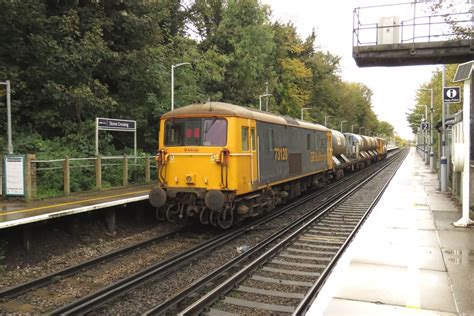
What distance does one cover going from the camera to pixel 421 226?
10812mm

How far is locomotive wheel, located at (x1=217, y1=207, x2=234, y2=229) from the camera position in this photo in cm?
1058

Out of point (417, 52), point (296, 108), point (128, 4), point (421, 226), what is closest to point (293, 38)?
point (296, 108)

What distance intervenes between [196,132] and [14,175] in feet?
16.0

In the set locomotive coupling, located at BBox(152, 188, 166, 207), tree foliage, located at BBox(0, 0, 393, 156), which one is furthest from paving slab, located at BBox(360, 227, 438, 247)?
tree foliage, located at BBox(0, 0, 393, 156)

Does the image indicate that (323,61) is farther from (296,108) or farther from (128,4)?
(128,4)

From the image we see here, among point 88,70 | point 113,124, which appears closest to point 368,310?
point 113,124

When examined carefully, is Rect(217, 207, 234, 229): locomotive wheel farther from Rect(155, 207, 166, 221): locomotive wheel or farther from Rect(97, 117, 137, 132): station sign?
Rect(97, 117, 137, 132): station sign

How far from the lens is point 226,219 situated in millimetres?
10914

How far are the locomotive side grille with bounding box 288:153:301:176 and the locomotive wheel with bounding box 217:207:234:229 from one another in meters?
4.20

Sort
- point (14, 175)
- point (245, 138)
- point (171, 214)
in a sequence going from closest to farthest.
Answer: point (245, 138), point (171, 214), point (14, 175)

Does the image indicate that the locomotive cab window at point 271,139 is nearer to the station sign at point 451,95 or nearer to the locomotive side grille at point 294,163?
the locomotive side grille at point 294,163

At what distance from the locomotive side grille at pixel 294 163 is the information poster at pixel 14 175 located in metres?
7.72

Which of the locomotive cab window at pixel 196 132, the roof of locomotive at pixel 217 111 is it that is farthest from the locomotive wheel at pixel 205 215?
the roof of locomotive at pixel 217 111

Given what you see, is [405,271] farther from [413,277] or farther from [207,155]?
[207,155]
